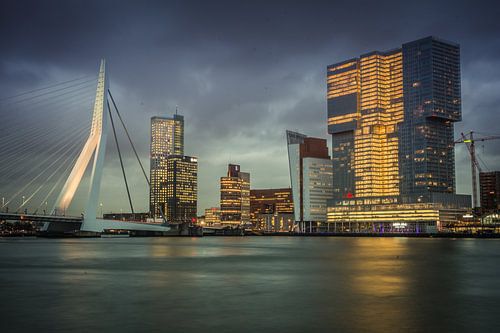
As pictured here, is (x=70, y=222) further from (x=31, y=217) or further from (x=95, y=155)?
(x=95, y=155)

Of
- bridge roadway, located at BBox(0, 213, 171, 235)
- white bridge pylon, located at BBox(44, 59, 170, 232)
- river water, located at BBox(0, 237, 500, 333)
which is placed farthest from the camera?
bridge roadway, located at BBox(0, 213, 171, 235)

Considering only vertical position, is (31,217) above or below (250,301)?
above

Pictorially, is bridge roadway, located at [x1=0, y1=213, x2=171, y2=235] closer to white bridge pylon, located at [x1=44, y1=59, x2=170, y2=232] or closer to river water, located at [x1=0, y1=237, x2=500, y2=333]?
white bridge pylon, located at [x1=44, y1=59, x2=170, y2=232]

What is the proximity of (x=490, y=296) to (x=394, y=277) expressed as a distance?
9.89 meters

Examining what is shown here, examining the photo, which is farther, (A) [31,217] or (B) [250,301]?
(A) [31,217]

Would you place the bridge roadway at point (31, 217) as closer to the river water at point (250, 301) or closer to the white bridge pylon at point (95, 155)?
the white bridge pylon at point (95, 155)

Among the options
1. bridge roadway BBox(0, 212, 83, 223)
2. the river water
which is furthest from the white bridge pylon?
the river water

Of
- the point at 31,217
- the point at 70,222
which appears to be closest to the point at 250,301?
the point at 31,217

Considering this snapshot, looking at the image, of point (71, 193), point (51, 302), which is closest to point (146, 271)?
point (51, 302)

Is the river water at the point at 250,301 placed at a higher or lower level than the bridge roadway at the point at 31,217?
lower

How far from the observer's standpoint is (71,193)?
11131 centimetres

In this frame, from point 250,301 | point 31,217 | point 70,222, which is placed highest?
point 31,217

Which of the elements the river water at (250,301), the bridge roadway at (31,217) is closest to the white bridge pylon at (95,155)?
the bridge roadway at (31,217)

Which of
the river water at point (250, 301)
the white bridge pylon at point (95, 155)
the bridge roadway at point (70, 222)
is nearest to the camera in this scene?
the river water at point (250, 301)
